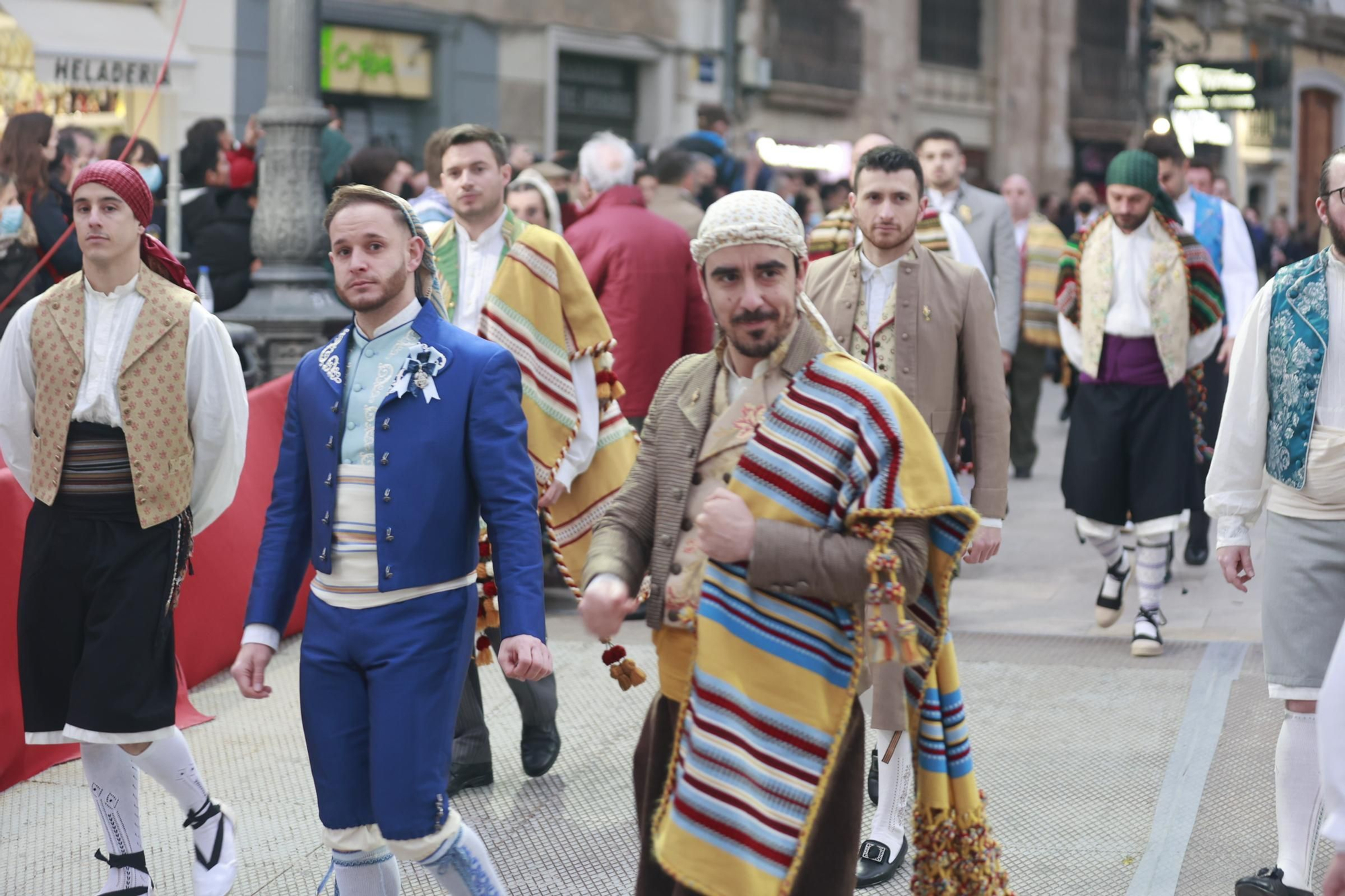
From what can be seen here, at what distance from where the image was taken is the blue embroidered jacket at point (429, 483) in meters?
3.69

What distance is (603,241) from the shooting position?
7.72 metres

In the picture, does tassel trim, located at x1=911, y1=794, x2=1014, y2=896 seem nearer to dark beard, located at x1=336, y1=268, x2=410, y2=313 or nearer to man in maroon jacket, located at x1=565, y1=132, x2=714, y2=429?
dark beard, located at x1=336, y1=268, x2=410, y2=313

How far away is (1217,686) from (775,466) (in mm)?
3966

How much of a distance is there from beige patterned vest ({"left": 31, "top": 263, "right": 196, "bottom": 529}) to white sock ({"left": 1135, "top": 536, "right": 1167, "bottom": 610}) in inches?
164

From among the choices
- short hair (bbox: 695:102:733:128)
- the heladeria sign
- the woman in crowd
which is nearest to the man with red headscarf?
the woman in crowd

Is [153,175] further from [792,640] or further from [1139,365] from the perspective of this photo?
[792,640]

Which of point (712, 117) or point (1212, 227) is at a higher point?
point (712, 117)

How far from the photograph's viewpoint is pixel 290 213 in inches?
346

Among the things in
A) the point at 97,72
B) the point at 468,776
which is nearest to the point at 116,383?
the point at 468,776

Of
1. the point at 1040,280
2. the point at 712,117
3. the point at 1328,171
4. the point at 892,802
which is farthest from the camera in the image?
the point at 712,117

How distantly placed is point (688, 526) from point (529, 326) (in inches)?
94.0

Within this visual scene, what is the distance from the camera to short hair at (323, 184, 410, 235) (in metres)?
3.80

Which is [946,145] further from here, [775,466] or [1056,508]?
[775,466]

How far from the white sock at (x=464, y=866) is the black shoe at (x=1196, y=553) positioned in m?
6.08
